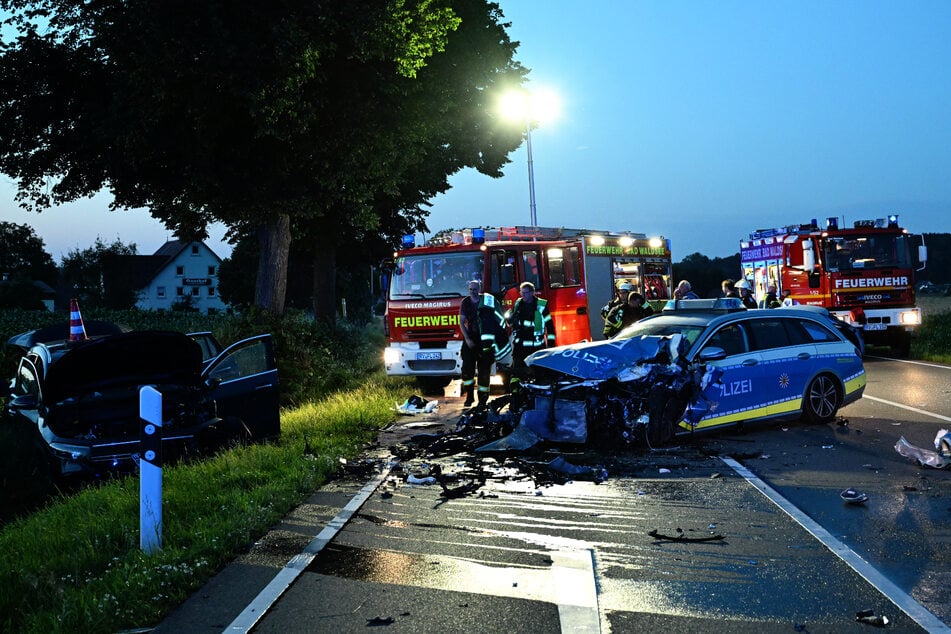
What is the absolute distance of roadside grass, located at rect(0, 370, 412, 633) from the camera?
4.91 metres

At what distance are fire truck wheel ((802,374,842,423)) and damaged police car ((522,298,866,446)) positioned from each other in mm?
12

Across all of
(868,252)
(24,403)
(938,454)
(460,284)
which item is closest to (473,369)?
(460,284)

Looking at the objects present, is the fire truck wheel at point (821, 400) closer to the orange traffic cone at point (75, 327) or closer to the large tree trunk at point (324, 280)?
the orange traffic cone at point (75, 327)

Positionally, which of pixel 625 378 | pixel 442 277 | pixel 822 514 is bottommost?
pixel 822 514

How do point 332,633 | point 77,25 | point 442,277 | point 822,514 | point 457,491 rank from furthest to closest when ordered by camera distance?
point 77,25 < point 442,277 < point 457,491 < point 822,514 < point 332,633

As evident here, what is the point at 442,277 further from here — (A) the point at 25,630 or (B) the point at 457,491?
(A) the point at 25,630

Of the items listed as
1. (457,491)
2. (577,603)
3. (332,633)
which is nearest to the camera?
(332,633)

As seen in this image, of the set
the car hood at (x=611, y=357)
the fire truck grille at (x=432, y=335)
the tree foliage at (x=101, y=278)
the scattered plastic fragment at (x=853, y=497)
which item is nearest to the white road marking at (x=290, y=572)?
the car hood at (x=611, y=357)

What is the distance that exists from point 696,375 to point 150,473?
233 inches

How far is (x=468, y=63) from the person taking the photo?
88.3ft

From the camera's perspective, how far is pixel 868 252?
2095 cm

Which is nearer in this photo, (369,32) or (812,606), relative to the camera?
(812,606)

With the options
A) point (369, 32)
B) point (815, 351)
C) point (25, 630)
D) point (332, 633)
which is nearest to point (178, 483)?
point (25, 630)

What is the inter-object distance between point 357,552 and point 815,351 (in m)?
7.36
